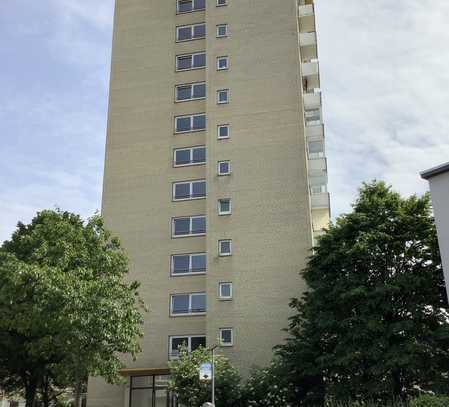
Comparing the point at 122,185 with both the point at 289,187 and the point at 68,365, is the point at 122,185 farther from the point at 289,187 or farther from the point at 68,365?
the point at 68,365

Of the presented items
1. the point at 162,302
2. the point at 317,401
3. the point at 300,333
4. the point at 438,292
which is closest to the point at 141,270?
the point at 162,302

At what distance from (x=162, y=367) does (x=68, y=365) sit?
10203 millimetres

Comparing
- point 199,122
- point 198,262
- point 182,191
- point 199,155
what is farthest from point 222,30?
point 198,262

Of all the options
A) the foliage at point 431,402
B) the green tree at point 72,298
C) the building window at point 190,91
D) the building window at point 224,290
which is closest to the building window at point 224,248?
the building window at point 224,290

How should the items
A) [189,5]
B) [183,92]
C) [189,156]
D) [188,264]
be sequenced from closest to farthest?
[188,264] → [189,156] → [183,92] → [189,5]

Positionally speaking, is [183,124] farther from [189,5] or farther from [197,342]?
[197,342]

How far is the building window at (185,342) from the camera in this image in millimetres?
36688

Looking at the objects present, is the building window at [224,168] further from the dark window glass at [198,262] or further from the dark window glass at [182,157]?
the dark window glass at [198,262]

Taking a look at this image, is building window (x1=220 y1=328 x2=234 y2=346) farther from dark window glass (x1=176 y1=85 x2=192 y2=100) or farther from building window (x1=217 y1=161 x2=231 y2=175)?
dark window glass (x1=176 y1=85 x2=192 y2=100)

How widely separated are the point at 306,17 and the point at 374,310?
2689cm

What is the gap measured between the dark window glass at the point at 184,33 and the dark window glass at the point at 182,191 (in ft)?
38.7

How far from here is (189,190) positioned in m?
40.7

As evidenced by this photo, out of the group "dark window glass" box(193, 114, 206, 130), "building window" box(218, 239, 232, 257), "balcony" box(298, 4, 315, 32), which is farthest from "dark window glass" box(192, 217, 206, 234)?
"balcony" box(298, 4, 315, 32)

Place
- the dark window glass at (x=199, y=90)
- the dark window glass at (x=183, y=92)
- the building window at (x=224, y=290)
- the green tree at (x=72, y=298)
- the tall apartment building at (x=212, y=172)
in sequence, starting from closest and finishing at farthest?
the green tree at (x=72, y=298) → the tall apartment building at (x=212, y=172) → the building window at (x=224, y=290) → the dark window glass at (x=199, y=90) → the dark window glass at (x=183, y=92)
